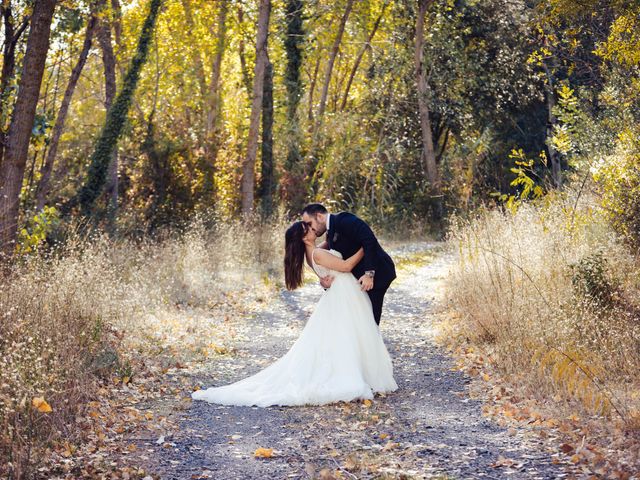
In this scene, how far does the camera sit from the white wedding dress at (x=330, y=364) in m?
8.26

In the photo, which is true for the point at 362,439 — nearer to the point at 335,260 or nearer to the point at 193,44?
the point at 335,260

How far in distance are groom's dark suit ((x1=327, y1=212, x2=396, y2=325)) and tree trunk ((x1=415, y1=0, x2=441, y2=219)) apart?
64.4 feet

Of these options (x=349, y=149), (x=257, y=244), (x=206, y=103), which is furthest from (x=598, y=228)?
(x=206, y=103)

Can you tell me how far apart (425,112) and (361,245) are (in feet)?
66.7

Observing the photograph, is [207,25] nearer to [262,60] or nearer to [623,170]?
[262,60]

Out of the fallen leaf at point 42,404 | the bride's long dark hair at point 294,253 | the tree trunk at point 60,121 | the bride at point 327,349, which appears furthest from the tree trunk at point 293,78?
the fallen leaf at point 42,404

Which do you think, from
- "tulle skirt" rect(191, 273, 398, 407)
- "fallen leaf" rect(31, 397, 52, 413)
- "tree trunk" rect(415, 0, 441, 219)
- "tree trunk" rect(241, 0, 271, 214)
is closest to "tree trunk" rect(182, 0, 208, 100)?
"tree trunk" rect(241, 0, 271, 214)

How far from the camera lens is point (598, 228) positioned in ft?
37.0

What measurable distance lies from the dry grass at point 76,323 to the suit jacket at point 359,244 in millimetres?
2634

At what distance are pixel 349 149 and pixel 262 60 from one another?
5.55m

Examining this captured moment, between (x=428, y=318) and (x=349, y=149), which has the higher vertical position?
(x=349, y=149)

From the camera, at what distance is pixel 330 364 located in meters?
8.54

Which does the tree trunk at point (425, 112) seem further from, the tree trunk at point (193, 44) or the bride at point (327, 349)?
the bride at point (327, 349)

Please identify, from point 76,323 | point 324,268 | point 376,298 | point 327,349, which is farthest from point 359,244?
point 76,323
